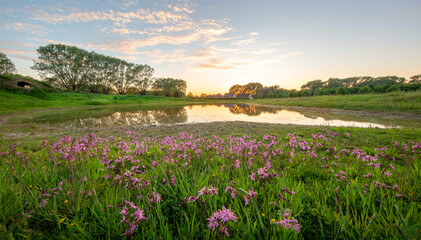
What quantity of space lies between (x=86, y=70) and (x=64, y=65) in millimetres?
6299

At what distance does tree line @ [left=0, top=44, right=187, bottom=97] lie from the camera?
166ft

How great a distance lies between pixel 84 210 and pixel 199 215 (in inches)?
50.5

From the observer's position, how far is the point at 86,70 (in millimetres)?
58031

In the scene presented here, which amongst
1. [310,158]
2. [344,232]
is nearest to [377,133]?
[310,158]

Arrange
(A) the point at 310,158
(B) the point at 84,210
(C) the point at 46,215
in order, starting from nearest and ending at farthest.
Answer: (C) the point at 46,215, (B) the point at 84,210, (A) the point at 310,158

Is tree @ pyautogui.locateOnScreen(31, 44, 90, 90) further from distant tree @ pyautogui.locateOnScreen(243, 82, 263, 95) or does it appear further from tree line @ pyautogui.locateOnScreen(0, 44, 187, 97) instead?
distant tree @ pyautogui.locateOnScreen(243, 82, 263, 95)

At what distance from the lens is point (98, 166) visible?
121 inches

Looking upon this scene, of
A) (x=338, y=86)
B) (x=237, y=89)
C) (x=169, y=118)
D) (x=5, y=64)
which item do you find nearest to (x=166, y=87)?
(x=5, y=64)

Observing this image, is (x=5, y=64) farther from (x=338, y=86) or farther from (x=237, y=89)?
(x=338, y=86)

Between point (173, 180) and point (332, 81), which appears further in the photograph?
point (332, 81)

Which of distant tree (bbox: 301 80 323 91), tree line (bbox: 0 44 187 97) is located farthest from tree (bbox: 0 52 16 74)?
distant tree (bbox: 301 80 323 91)

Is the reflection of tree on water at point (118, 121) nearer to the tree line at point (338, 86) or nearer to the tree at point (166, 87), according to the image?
the tree line at point (338, 86)

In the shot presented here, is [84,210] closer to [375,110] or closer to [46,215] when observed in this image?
[46,215]

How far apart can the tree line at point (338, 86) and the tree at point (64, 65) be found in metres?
82.5
